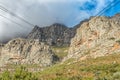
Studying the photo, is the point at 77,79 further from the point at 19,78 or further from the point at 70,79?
the point at 19,78

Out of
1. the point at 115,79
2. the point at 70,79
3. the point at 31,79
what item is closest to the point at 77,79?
the point at 70,79

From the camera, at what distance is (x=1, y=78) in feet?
365

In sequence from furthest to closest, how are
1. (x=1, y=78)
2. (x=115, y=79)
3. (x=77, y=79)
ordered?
(x=77, y=79)
(x=1, y=78)
(x=115, y=79)

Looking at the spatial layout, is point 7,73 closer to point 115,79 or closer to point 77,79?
point 115,79

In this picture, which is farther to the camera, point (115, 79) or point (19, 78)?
point (19, 78)

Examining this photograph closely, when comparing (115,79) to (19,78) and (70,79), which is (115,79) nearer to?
(19,78)

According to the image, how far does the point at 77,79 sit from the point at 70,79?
3.74 meters

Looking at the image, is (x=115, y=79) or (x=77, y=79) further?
(x=77, y=79)

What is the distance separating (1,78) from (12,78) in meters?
3.62

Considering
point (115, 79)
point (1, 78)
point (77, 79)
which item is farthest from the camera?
point (77, 79)

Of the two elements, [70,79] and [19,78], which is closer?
[19,78]

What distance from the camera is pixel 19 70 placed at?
115375 mm

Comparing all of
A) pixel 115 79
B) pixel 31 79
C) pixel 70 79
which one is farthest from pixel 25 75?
pixel 70 79

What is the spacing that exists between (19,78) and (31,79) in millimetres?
4260
